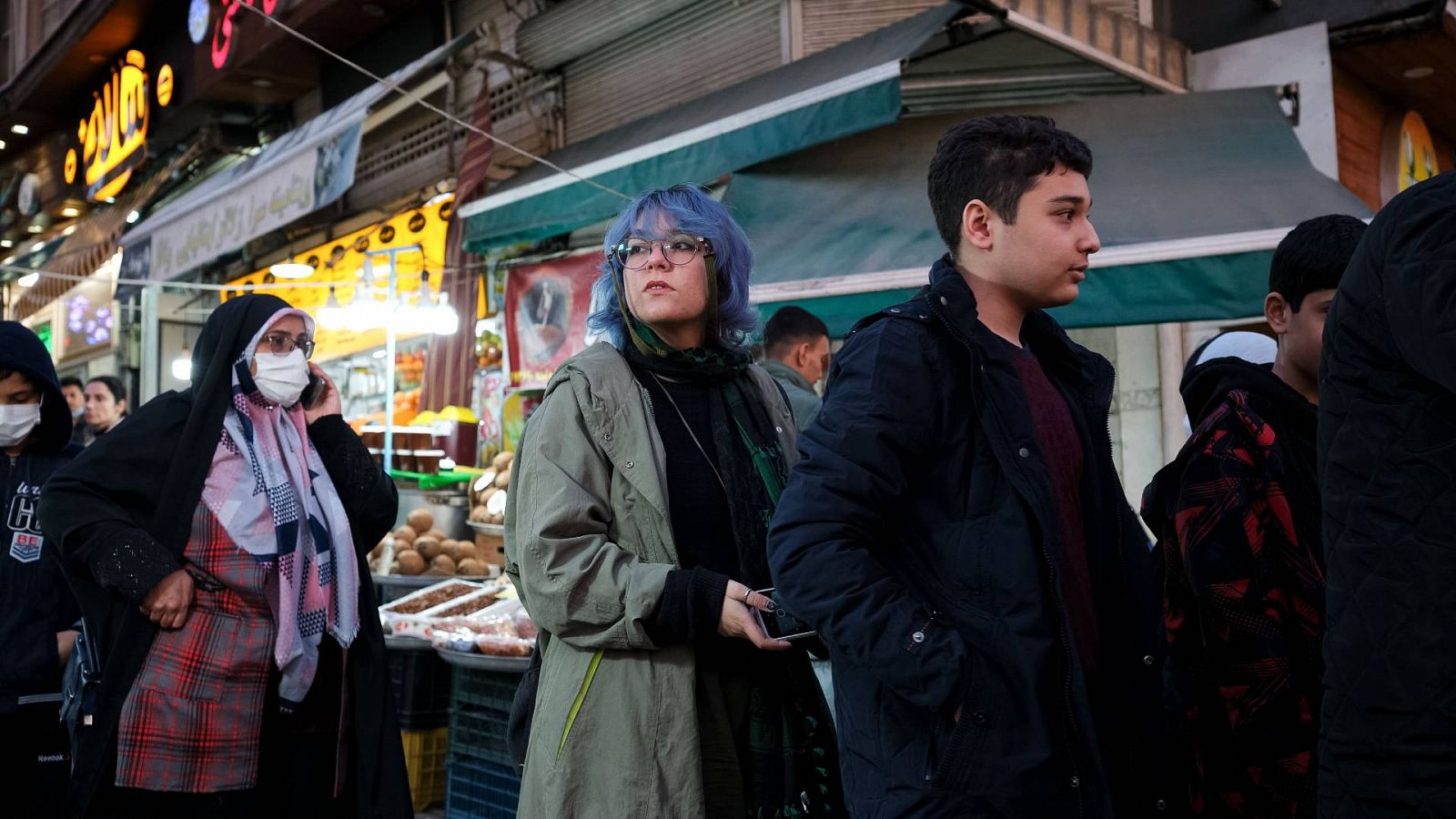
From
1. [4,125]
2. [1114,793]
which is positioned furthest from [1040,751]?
[4,125]

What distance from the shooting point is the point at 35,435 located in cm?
441

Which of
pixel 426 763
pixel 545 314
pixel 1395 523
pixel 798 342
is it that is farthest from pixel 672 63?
pixel 1395 523

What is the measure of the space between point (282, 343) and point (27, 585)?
4.52 ft

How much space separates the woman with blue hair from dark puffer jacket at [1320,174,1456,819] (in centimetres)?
104

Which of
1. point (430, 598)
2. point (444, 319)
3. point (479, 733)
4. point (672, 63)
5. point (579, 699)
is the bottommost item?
point (479, 733)

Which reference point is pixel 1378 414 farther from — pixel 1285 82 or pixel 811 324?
pixel 1285 82

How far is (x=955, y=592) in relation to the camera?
6.15 ft

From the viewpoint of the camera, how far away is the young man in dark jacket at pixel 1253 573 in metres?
2.35

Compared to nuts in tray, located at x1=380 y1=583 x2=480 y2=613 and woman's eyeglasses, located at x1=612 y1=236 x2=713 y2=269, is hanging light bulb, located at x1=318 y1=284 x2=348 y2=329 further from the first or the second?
woman's eyeglasses, located at x1=612 y1=236 x2=713 y2=269

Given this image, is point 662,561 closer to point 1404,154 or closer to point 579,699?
point 579,699

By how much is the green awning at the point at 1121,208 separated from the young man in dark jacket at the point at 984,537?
3.54 meters

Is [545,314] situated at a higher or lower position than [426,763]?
higher

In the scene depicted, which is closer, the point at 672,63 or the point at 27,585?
the point at 27,585

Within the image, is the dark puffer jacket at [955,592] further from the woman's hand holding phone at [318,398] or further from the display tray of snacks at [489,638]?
the display tray of snacks at [489,638]
